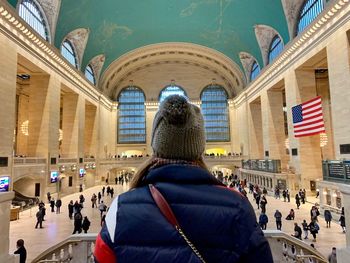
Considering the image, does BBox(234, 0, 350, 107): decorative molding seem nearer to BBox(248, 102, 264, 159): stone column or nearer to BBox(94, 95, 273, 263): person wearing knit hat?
BBox(248, 102, 264, 159): stone column

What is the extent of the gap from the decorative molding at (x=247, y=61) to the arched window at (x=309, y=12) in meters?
10.3

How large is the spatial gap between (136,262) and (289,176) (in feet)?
66.6

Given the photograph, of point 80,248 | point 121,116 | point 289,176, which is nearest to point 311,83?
point 289,176

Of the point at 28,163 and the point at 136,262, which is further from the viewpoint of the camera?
the point at 28,163

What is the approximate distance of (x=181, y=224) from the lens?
910 millimetres

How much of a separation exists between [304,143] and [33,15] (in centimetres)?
2044

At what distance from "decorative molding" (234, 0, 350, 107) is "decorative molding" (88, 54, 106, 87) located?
56.2 feet

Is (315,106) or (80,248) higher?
(315,106)

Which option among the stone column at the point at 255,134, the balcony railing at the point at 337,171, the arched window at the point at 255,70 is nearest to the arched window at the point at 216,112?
the stone column at the point at 255,134

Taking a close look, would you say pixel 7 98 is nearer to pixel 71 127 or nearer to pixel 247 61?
pixel 71 127

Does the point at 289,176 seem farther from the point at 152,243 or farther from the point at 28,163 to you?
the point at 152,243

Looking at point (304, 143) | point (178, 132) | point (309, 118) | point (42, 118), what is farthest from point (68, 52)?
point (178, 132)

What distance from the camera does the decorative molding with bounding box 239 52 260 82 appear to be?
30328mm

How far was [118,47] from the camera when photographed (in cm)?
3067
